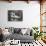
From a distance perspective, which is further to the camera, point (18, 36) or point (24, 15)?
point (24, 15)

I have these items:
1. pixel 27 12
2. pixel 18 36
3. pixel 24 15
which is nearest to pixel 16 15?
pixel 24 15

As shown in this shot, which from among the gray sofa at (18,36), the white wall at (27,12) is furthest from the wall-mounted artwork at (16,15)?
the gray sofa at (18,36)

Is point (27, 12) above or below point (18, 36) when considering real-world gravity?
above

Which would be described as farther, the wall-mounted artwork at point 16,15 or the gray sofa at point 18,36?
the wall-mounted artwork at point 16,15

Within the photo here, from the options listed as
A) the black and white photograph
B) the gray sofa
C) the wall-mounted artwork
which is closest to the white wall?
the black and white photograph

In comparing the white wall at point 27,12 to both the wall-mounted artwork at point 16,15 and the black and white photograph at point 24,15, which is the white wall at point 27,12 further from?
the wall-mounted artwork at point 16,15

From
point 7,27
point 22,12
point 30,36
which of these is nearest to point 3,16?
point 7,27

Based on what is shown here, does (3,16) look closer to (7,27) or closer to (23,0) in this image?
(7,27)

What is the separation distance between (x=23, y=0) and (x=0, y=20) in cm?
141

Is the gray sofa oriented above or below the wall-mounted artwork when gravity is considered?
below

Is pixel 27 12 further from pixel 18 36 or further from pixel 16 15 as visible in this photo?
pixel 18 36

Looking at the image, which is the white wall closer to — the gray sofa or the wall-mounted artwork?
the wall-mounted artwork

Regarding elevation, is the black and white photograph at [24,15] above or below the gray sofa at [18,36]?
above

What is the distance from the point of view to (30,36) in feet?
14.9
